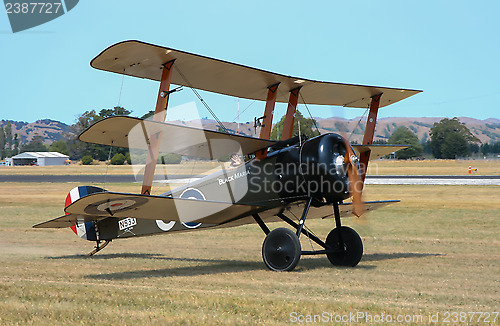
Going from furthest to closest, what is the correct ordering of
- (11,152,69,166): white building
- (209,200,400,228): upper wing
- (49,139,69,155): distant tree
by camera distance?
(49,139,69,155): distant tree → (11,152,69,166): white building → (209,200,400,228): upper wing

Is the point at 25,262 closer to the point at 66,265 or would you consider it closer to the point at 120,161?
the point at 66,265

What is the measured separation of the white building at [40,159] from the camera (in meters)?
121

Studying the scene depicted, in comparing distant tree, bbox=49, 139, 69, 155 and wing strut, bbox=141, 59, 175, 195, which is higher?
distant tree, bbox=49, 139, 69, 155

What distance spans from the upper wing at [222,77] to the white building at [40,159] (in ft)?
382

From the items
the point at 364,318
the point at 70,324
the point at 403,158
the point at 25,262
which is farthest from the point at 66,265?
the point at 403,158

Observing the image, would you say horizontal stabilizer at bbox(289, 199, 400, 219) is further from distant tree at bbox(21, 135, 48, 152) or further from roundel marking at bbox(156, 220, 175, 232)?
distant tree at bbox(21, 135, 48, 152)

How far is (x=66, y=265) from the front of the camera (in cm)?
1121

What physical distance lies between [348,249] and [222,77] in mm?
4438

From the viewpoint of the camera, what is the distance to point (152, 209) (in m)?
9.70

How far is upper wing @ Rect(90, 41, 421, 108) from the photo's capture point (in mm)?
9625

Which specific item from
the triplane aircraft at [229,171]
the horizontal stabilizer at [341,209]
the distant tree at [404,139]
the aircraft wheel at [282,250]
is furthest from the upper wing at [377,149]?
the aircraft wheel at [282,250]

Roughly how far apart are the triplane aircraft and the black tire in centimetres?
2

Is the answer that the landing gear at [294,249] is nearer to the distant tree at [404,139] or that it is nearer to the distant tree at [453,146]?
the distant tree at [404,139]

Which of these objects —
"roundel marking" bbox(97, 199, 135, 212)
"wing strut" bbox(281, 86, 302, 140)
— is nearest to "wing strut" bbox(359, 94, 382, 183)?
"wing strut" bbox(281, 86, 302, 140)
